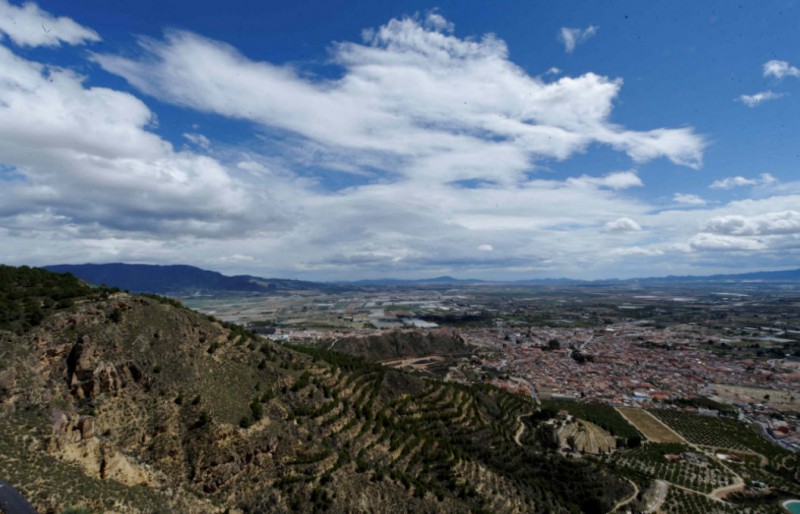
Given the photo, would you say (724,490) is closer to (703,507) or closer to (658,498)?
(703,507)

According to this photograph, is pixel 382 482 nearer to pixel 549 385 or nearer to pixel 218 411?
pixel 218 411

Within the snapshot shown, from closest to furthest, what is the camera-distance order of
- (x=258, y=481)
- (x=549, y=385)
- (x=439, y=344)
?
1. (x=258, y=481)
2. (x=549, y=385)
3. (x=439, y=344)

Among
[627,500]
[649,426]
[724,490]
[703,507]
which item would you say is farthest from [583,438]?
[649,426]

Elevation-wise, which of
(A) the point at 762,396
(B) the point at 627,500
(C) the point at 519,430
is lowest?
(A) the point at 762,396

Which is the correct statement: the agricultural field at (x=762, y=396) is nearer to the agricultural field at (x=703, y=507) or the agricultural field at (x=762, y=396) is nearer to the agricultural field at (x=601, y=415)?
the agricultural field at (x=601, y=415)

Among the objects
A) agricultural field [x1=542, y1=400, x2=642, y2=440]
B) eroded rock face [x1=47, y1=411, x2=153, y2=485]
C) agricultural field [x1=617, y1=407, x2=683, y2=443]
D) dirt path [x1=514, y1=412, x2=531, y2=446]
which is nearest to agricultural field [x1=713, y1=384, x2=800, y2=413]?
agricultural field [x1=617, y1=407, x2=683, y2=443]

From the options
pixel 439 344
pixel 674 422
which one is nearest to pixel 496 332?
pixel 439 344
